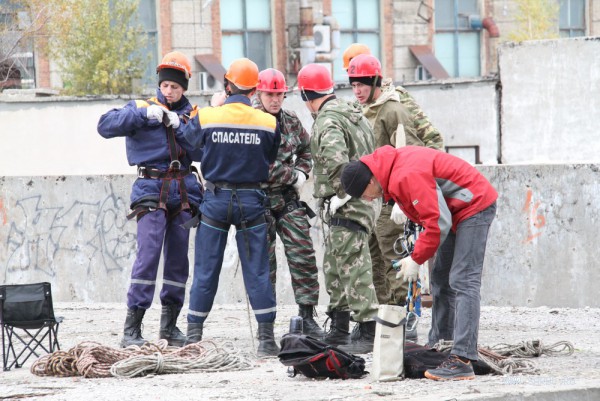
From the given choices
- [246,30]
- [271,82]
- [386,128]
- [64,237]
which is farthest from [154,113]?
[246,30]

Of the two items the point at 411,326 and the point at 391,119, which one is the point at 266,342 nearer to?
the point at 411,326

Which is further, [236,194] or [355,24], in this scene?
[355,24]

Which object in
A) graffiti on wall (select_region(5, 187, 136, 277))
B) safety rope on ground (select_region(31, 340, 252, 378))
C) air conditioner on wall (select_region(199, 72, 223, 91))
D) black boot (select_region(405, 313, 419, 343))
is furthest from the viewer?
air conditioner on wall (select_region(199, 72, 223, 91))

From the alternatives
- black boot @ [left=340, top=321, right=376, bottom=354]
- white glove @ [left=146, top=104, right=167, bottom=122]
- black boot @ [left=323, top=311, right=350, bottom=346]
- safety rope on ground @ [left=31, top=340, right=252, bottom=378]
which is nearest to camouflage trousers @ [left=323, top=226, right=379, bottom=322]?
black boot @ [left=340, top=321, right=376, bottom=354]

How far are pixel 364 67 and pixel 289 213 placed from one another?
1300 mm

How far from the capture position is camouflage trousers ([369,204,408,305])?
31.2ft

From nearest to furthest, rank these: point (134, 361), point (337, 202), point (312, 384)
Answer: point (312, 384) < point (134, 361) < point (337, 202)

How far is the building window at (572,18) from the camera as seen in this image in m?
41.5

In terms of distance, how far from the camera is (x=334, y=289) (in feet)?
30.0

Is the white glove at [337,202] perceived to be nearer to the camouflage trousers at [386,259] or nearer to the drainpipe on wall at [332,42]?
the camouflage trousers at [386,259]

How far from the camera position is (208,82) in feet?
115

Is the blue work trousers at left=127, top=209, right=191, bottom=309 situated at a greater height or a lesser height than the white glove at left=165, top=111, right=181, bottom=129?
lesser

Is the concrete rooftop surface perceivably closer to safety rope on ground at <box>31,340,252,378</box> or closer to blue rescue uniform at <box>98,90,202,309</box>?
safety rope on ground at <box>31,340,252,378</box>

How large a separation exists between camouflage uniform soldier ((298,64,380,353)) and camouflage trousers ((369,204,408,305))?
0.89ft
